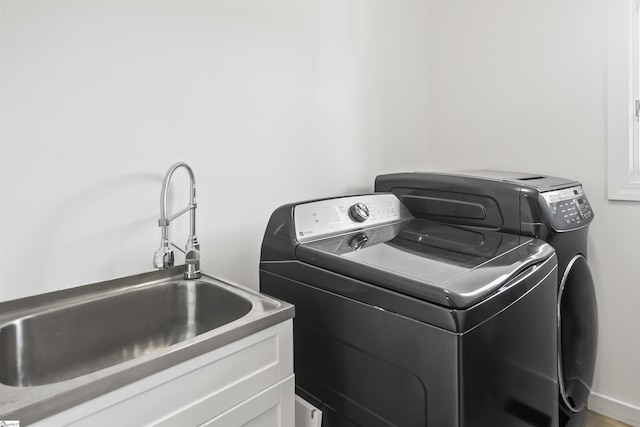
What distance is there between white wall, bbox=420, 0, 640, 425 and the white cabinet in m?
1.76

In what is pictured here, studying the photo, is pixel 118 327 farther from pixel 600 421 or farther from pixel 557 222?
pixel 600 421

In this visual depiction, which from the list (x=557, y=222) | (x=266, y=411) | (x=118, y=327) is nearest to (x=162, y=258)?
(x=118, y=327)

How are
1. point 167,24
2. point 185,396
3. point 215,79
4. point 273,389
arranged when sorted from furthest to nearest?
point 215,79 < point 167,24 < point 273,389 < point 185,396

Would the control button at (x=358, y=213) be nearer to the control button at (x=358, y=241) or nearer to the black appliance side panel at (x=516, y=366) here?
the control button at (x=358, y=241)

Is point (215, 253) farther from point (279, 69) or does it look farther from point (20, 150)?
point (279, 69)

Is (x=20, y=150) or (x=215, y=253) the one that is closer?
(x=20, y=150)

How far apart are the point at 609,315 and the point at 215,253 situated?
6.37 feet

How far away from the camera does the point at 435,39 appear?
253 cm

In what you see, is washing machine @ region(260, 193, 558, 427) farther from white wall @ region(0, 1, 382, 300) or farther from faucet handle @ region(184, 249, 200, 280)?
white wall @ region(0, 1, 382, 300)

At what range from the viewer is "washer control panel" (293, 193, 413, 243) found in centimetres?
138

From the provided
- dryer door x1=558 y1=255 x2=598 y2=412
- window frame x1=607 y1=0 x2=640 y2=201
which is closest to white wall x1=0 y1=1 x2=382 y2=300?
dryer door x1=558 y1=255 x2=598 y2=412

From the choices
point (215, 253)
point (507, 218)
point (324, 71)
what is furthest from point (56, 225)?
point (507, 218)

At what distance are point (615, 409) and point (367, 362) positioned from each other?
1.68 m

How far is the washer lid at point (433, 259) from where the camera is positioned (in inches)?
36.8
